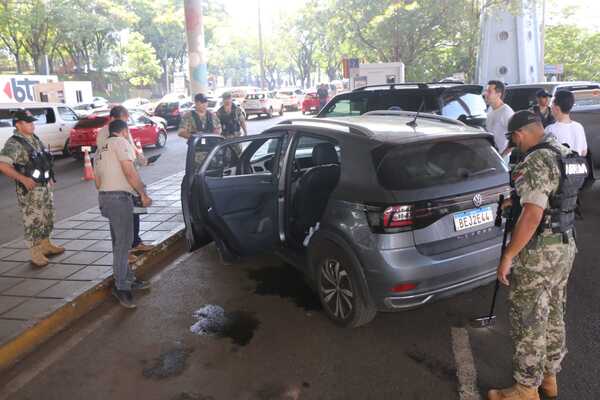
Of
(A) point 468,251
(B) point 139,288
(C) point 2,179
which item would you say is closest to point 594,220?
(A) point 468,251

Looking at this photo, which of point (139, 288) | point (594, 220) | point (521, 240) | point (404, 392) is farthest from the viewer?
point (594, 220)

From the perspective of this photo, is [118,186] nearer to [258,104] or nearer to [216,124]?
[216,124]

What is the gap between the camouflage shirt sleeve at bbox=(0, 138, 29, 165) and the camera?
4879 millimetres

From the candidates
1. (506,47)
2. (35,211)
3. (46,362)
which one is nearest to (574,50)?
(506,47)

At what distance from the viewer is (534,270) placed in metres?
2.71

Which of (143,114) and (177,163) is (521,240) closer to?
(177,163)

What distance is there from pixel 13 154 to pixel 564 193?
487cm

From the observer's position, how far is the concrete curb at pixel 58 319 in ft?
12.2

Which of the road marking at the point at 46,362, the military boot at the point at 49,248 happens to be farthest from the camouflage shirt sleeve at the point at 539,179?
the military boot at the point at 49,248

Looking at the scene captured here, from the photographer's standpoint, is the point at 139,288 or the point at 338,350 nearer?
the point at 338,350

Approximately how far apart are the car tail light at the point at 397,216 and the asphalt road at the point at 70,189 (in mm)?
5440

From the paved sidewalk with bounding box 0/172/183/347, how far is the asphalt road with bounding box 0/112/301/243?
1.50ft

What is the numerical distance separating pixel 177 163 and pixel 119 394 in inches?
403

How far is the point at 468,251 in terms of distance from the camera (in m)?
3.47
